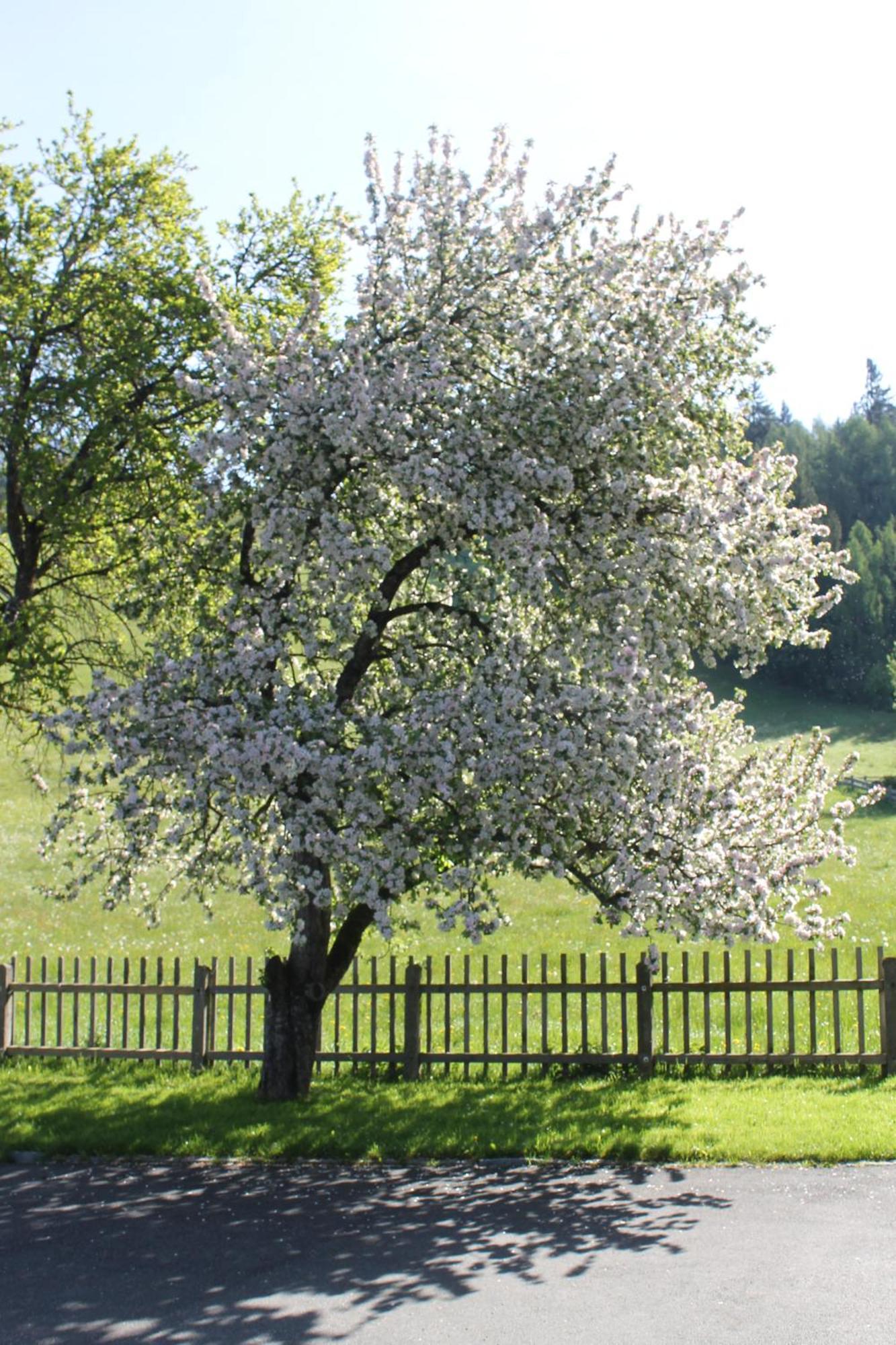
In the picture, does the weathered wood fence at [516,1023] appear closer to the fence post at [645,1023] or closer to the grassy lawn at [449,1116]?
the fence post at [645,1023]

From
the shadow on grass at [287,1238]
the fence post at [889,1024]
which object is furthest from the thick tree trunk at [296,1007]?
the fence post at [889,1024]

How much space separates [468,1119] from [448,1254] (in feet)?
14.4

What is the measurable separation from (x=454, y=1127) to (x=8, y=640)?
29.7 feet

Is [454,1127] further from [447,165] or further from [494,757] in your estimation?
[447,165]

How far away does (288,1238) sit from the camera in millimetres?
9961

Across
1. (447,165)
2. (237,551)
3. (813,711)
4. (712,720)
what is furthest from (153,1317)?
(813,711)

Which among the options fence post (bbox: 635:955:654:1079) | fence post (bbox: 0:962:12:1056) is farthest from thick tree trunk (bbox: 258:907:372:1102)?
fence post (bbox: 0:962:12:1056)

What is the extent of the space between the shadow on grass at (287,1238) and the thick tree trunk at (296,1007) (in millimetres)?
2426

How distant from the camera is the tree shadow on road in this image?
8.24 metres

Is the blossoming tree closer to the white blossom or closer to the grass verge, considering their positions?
the white blossom

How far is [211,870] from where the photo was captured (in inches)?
624

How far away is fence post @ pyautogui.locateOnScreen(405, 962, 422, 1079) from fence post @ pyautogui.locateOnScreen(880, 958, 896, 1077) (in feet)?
19.1

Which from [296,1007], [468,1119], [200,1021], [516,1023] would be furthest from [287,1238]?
[516,1023]

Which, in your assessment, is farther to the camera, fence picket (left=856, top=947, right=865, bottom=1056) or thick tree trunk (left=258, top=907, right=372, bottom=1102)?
fence picket (left=856, top=947, right=865, bottom=1056)
